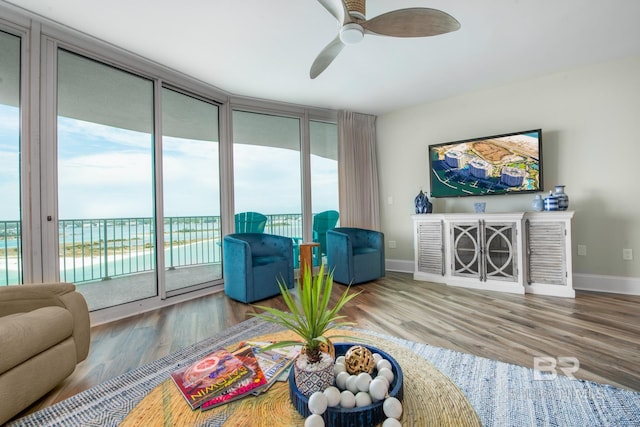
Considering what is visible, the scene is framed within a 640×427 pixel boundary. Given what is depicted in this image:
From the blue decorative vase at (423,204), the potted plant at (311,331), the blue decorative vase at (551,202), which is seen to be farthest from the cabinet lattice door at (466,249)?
the potted plant at (311,331)

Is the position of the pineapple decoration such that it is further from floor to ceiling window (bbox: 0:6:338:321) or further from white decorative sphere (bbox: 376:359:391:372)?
floor to ceiling window (bbox: 0:6:338:321)

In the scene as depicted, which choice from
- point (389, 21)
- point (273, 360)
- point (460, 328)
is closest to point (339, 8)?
point (389, 21)

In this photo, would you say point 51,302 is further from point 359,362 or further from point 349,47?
point 349,47

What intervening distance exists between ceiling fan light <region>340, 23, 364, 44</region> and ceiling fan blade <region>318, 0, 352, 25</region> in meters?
0.03

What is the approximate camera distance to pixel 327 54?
221 cm

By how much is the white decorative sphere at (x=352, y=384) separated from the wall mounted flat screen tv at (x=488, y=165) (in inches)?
135

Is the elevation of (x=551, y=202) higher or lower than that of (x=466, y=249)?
higher

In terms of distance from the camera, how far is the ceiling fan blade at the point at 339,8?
173 centimetres

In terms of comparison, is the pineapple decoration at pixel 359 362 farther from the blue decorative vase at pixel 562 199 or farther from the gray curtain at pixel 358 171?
the gray curtain at pixel 358 171

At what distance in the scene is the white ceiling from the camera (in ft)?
7.02

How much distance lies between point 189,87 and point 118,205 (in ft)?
4.99

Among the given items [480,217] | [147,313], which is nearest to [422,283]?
[480,217]

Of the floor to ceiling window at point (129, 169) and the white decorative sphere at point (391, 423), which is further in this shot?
the floor to ceiling window at point (129, 169)

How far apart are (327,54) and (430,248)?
2.63 metres
